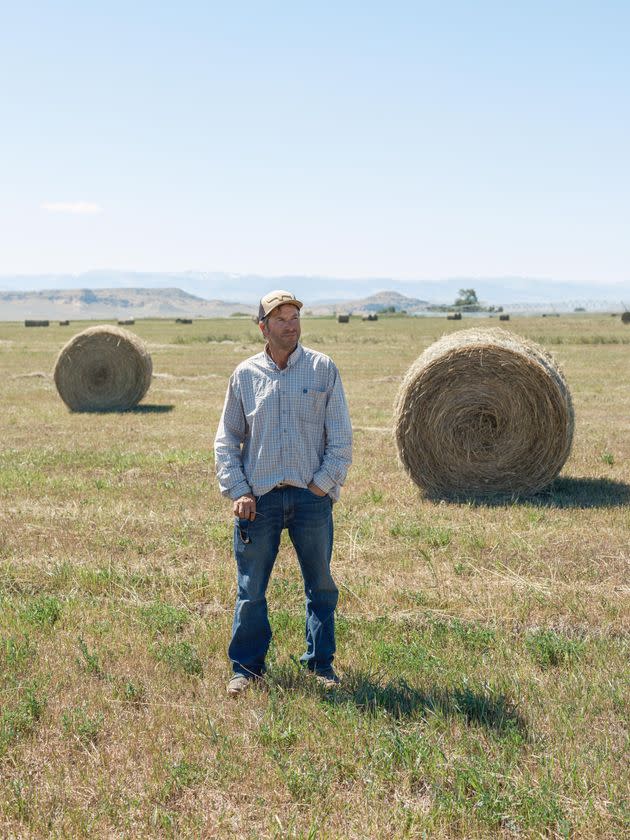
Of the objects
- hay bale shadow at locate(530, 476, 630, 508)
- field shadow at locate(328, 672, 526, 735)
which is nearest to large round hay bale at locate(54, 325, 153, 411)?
hay bale shadow at locate(530, 476, 630, 508)

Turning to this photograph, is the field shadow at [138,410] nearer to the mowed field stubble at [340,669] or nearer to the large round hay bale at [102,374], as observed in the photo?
the large round hay bale at [102,374]

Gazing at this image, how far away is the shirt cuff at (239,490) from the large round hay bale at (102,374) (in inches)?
624

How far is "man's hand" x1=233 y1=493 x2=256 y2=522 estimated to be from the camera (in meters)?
5.52

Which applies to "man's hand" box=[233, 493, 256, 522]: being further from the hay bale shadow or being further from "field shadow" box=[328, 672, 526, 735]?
the hay bale shadow

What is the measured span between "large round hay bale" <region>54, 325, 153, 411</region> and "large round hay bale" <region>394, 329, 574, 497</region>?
35.0 ft

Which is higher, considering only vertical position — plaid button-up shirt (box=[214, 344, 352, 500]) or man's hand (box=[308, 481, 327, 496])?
plaid button-up shirt (box=[214, 344, 352, 500])

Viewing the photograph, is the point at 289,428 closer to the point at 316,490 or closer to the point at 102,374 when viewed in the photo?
the point at 316,490

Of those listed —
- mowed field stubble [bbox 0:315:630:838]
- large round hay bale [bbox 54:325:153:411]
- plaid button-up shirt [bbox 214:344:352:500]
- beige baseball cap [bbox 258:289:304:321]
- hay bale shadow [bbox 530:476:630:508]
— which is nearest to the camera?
mowed field stubble [bbox 0:315:630:838]

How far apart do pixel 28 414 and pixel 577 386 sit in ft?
42.8

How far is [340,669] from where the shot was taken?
5.96 meters

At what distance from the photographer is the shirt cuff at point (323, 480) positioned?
5.57 m

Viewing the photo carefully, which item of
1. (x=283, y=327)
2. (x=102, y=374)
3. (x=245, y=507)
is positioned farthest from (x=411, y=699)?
(x=102, y=374)

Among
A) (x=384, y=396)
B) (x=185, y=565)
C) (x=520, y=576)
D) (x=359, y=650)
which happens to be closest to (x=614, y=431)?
(x=384, y=396)

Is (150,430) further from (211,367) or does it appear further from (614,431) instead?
(211,367)
